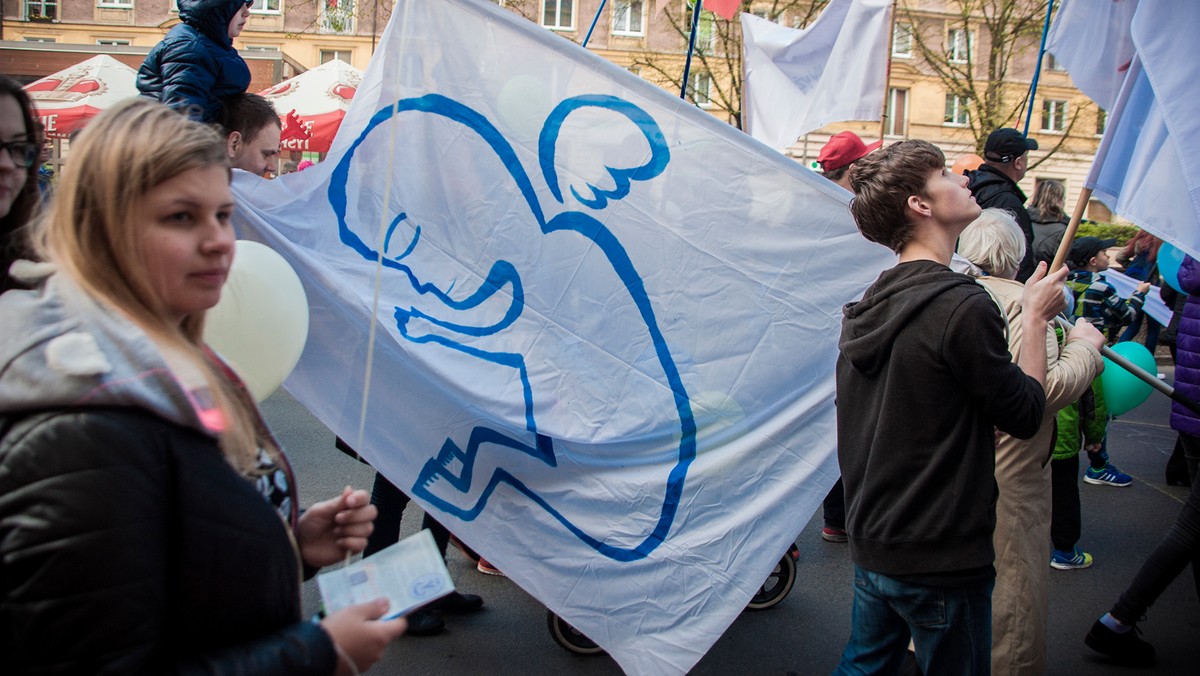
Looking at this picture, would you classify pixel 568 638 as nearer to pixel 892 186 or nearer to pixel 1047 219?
pixel 892 186

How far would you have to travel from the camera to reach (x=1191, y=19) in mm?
2316

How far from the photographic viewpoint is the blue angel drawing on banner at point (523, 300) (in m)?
2.72

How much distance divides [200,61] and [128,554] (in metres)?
2.43

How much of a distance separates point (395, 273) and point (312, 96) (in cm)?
1066

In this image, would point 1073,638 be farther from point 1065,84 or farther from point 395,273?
point 1065,84

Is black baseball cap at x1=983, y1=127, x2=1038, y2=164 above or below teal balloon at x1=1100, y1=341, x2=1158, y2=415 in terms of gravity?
above

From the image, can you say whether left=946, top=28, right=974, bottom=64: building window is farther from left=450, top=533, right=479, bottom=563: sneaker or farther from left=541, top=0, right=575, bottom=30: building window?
left=450, top=533, right=479, bottom=563: sneaker

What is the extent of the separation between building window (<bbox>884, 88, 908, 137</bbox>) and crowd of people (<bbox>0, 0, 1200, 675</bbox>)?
3327 cm

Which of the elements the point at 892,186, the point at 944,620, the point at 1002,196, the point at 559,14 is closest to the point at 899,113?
the point at 559,14

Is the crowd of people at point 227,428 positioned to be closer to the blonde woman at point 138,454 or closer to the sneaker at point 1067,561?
the blonde woman at point 138,454

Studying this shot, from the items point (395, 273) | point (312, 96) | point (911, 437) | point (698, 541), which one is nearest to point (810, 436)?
point (698, 541)

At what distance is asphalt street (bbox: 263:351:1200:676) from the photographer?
11.2 feet

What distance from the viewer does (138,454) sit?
1.00 meters

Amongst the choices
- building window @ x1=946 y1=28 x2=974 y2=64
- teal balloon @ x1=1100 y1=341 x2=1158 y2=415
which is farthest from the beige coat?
building window @ x1=946 y1=28 x2=974 y2=64
